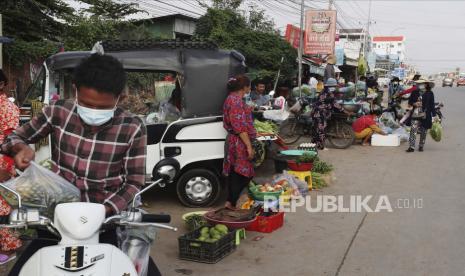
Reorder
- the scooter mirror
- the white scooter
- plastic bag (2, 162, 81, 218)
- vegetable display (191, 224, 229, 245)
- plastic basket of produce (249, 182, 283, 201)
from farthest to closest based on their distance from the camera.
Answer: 1. plastic basket of produce (249, 182, 283, 201)
2. vegetable display (191, 224, 229, 245)
3. the scooter mirror
4. plastic bag (2, 162, 81, 218)
5. the white scooter

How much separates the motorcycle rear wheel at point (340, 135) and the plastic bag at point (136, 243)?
10.3 metres

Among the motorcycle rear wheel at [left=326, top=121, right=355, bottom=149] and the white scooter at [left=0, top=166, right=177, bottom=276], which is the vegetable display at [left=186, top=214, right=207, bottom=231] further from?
the motorcycle rear wheel at [left=326, top=121, right=355, bottom=149]

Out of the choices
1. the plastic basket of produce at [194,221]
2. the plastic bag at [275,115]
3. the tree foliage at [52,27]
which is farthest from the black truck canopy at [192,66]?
the tree foliage at [52,27]

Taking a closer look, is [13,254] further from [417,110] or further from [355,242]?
[417,110]

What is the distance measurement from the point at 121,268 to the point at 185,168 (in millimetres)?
4693

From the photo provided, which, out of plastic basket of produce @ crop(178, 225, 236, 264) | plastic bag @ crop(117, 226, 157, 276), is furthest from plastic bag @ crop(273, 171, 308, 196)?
plastic bag @ crop(117, 226, 157, 276)

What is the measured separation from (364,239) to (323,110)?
21.5 feet

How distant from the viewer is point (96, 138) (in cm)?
239

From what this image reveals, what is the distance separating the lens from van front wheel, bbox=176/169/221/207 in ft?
22.1

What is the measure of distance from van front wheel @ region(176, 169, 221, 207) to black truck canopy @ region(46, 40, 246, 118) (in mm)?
845

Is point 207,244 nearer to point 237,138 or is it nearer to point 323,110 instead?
point 237,138

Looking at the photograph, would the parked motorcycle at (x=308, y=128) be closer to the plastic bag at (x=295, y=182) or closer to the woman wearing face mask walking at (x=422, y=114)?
the woman wearing face mask walking at (x=422, y=114)

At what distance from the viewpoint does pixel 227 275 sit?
4.50 m

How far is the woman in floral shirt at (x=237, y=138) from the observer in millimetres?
5863
